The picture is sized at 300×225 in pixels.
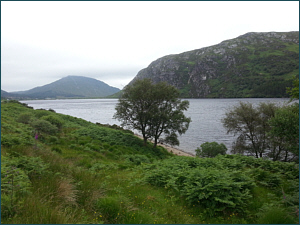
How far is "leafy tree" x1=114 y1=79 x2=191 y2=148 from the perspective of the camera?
28609mm

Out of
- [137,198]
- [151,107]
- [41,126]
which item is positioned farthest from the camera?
[151,107]

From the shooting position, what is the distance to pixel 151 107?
95.5ft

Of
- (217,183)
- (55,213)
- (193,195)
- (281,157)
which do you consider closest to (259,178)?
(217,183)

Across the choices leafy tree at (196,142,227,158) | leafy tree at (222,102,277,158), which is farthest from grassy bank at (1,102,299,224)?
leafy tree at (222,102,277,158)

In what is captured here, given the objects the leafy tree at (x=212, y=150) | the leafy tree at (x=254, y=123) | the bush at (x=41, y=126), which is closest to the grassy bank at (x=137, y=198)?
the bush at (x=41, y=126)

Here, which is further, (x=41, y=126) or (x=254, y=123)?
(x=254, y=123)

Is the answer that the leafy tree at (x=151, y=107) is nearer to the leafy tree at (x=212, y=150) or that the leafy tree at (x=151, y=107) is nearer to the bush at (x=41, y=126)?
the leafy tree at (x=212, y=150)

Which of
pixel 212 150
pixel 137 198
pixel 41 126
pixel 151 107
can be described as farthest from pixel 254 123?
pixel 41 126

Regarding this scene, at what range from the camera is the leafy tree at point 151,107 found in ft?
93.9

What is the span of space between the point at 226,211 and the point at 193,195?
1.23 metres

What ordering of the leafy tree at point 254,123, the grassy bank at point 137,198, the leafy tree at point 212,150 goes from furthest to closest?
the leafy tree at point 212,150 < the leafy tree at point 254,123 < the grassy bank at point 137,198

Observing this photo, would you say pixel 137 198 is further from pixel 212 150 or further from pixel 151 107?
pixel 212 150

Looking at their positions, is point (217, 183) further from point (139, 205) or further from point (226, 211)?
point (139, 205)

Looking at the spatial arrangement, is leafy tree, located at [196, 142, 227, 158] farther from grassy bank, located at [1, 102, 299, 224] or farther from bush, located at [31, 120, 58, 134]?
bush, located at [31, 120, 58, 134]
